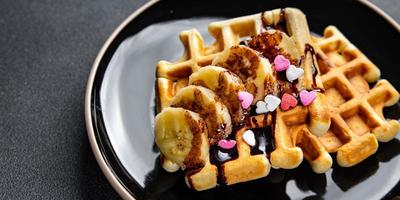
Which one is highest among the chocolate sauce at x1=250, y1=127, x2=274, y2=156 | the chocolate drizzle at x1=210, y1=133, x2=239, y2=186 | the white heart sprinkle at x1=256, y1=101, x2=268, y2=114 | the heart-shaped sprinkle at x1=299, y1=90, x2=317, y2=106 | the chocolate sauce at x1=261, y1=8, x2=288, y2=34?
the chocolate sauce at x1=261, y1=8, x2=288, y2=34

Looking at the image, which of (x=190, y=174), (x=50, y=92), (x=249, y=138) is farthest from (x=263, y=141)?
(x=50, y=92)

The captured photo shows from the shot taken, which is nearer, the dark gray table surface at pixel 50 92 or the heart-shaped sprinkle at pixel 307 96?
the heart-shaped sprinkle at pixel 307 96

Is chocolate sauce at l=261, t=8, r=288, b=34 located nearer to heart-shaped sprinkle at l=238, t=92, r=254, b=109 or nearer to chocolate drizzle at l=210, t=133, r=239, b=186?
heart-shaped sprinkle at l=238, t=92, r=254, b=109

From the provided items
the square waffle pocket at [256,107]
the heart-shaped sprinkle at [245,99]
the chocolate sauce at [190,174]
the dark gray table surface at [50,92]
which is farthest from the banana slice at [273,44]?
the dark gray table surface at [50,92]

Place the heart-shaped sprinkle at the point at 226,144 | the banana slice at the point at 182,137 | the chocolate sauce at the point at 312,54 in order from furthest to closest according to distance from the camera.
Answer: the chocolate sauce at the point at 312,54 < the heart-shaped sprinkle at the point at 226,144 < the banana slice at the point at 182,137

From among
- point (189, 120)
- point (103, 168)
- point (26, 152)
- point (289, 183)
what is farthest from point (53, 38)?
point (289, 183)

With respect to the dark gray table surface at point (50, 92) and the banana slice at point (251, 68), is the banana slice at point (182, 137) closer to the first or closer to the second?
the banana slice at point (251, 68)

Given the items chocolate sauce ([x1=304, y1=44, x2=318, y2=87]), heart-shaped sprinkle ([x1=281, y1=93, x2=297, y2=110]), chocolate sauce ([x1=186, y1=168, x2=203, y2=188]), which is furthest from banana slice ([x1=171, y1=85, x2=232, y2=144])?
chocolate sauce ([x1=304, y1=44, x2=318, y2=87])
